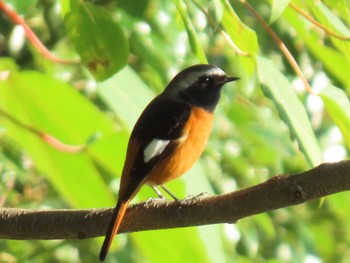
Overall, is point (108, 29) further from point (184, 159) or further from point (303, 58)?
point (303, 58)

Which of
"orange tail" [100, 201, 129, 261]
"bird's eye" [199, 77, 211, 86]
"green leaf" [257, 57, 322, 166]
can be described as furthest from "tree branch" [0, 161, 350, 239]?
"bird's eye" [199, 77, 211, 86]

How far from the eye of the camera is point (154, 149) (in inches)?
128

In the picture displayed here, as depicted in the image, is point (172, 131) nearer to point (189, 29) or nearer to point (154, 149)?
point (154, 149)

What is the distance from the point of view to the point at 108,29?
9.18 ft

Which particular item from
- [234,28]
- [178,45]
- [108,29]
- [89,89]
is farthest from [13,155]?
[234,28]

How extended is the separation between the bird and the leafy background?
0.22ft

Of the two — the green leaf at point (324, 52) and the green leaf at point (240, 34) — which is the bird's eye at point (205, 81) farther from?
the green leaf at point (240, 34)

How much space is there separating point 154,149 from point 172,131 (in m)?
0.13

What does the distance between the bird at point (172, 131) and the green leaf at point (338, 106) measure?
653mm

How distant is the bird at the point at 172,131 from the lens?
314 cm

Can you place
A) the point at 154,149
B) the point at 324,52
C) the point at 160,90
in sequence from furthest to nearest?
the point at 160,90
the point at 154,149
the point at 324,52

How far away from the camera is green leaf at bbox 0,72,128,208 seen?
3.25m

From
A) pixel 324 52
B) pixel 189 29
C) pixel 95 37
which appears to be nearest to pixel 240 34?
pixel 189 29

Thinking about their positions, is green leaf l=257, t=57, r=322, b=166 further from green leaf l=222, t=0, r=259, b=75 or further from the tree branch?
the tree branch
